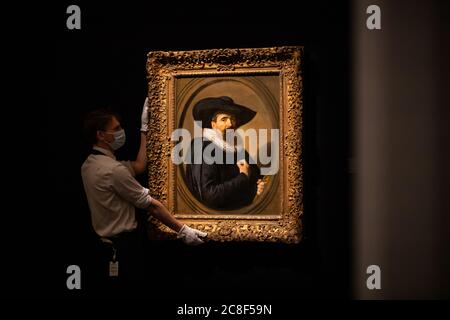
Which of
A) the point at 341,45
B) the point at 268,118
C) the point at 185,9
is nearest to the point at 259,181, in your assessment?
the point at 268,118

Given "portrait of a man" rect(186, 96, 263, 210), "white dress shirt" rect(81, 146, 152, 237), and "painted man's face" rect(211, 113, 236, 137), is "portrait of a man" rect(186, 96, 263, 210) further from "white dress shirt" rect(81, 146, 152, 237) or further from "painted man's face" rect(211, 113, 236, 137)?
"white dress shirt" rect(81, 146, 152, 237)

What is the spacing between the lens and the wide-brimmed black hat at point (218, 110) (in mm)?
3086

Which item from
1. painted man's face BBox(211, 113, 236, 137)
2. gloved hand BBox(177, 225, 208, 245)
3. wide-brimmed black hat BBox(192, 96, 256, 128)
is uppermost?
wide-brimmed black hat BBox(192, 96, 256, 128)

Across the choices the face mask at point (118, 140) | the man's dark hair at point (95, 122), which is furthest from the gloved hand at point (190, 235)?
the man's dark hair at point (95, 122)

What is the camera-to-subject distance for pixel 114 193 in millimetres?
3080

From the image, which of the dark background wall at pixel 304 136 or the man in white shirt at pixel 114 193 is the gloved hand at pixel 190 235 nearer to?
the man in white shirt at pixel 114 193

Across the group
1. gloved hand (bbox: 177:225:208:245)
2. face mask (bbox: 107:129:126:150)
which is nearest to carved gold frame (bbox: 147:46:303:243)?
gloved hand (bbox: 177:225:208:245)

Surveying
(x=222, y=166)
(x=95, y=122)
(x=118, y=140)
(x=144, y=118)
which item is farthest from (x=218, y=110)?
(x=95, y=122)

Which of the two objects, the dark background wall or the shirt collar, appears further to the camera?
the shirt collar

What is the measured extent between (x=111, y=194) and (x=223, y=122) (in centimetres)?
73

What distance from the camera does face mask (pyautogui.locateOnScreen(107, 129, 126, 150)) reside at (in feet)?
10.2

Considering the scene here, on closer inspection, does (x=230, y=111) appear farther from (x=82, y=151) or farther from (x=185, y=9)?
(x=82, y=151)

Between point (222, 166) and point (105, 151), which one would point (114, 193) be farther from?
point (222, 166)

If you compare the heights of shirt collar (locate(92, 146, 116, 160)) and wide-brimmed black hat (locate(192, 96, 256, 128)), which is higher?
wide-brimmed black hat (locate(192, 96, 256, 128))
